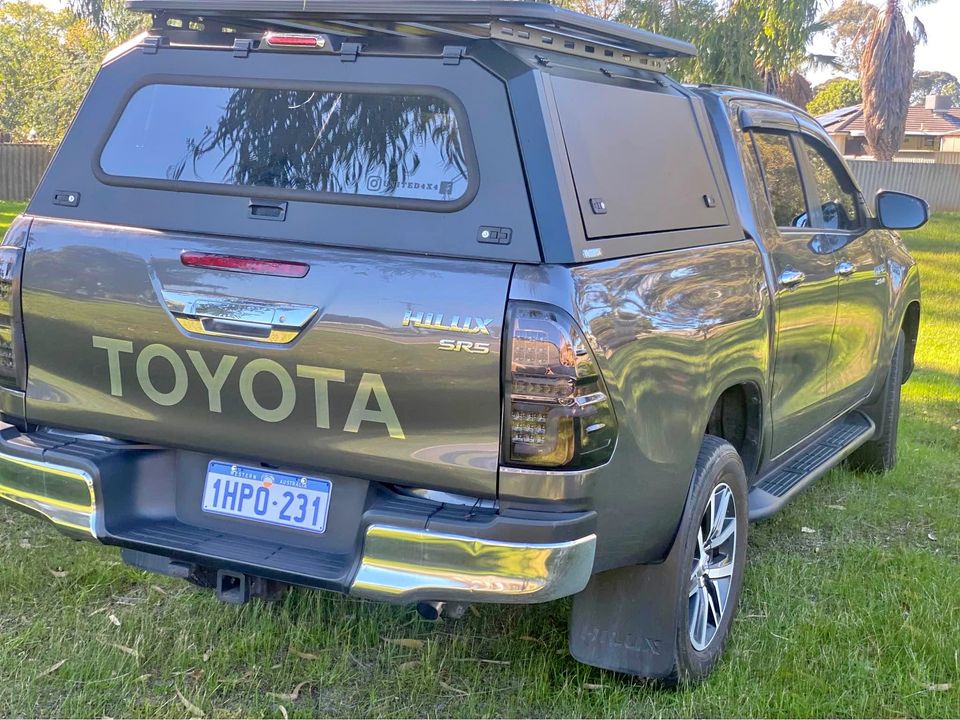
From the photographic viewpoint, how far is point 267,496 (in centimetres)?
296

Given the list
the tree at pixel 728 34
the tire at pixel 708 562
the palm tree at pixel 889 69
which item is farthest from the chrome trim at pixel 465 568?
the palm tree at pixel 889 69

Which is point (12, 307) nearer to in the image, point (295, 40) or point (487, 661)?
point (295, 40)

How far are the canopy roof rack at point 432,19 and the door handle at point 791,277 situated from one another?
Answer: 3.69ft

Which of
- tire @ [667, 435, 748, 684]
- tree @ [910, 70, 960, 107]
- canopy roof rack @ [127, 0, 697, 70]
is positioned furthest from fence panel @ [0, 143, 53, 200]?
tree @ [910, 70, 960, 107]

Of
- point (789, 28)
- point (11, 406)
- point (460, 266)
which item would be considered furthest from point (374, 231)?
point (789, 28)

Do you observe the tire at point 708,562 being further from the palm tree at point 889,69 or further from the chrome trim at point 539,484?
the palm tree at point 889,69

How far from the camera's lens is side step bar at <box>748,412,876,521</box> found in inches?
161

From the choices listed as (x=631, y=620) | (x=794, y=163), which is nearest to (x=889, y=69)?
(x=794, y=163)

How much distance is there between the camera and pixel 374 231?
112 inches

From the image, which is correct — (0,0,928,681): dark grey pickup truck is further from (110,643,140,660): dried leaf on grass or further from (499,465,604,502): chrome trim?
(110,643,140,660): dried leaf on grass

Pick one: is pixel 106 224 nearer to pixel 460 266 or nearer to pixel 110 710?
pixel 460 266

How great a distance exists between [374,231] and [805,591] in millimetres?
2418

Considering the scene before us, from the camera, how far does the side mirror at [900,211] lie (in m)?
5.05

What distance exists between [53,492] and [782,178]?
10.2 ft
